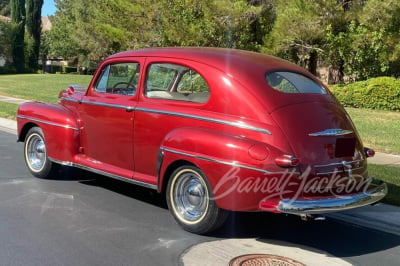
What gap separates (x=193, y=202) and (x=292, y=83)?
1.66 meters

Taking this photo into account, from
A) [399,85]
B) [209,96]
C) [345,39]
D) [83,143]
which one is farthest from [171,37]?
[209,96]

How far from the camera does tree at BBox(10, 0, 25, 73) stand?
5075cm

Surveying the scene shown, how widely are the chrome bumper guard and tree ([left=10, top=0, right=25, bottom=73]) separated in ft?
165

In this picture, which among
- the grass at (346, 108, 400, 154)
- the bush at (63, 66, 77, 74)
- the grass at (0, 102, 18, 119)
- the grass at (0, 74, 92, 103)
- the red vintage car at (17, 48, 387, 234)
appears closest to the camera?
the red vintage car at (17, 48, 387, 234)

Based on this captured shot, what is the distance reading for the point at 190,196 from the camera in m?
5.20

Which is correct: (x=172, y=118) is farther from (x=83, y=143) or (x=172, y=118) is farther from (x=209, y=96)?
(x=83, y=143)

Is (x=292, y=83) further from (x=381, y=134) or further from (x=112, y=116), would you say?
(x=381, y=134)

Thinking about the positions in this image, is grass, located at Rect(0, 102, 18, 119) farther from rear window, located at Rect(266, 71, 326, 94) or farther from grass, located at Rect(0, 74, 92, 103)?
rear window, located at Rect(266, 71, 326, 94)

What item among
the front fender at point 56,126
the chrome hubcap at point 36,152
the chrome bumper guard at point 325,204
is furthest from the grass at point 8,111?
the chrome bumper guard at point 325,204

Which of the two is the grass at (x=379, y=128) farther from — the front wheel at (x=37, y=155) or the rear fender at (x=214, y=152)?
the front wheel at (x=37, y=155)

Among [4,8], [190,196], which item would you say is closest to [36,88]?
[190,196]

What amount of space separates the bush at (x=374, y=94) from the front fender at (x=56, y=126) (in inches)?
520

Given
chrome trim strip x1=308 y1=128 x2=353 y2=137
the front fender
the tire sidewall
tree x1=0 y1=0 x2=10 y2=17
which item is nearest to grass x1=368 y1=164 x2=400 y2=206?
chrome trim strip x1=308 y1=128 x2=353 y2=137

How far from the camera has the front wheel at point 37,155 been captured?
7156 millimetres
